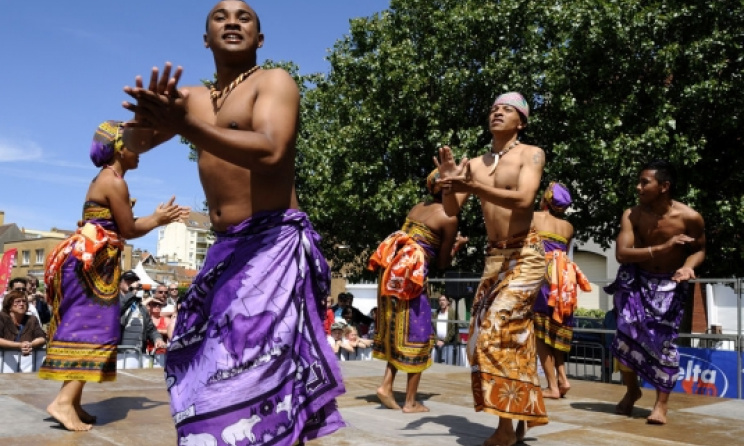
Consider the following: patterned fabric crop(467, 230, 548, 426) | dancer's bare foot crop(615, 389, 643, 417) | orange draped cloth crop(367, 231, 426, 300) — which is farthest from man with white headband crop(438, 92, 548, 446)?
dancer's bare foot crop(615, 389, 643, 417)

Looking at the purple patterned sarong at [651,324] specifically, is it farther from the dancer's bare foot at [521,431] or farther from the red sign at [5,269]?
the red sign at [5,269]

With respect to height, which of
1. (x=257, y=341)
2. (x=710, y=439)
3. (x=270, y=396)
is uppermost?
(x=257, y=341)

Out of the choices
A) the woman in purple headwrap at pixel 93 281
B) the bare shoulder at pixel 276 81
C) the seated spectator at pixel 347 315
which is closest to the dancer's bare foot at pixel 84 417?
the woman in purple headwrap at pixel 93 281

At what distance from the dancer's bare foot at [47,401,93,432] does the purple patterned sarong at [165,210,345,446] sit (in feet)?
7.08

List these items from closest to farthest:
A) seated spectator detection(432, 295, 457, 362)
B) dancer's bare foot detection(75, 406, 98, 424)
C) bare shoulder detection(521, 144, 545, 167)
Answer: bare shoulder detection(521, 144, 545, 167)
dancer's bare foot detection(75, 406, 98, 424)
seated spectator detection(432, 295, 457, 362)

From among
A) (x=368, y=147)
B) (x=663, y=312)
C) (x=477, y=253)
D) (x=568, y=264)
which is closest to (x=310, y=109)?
(x=368, y=147)

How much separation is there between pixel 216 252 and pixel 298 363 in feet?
1.68

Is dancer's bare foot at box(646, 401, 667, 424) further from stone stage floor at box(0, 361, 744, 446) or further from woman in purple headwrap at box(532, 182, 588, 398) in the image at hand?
woman in purple headwrap at box(532, 182, 588, 398)

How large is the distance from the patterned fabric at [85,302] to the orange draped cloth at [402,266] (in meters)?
2.14

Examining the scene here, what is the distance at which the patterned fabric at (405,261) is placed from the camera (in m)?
5.59

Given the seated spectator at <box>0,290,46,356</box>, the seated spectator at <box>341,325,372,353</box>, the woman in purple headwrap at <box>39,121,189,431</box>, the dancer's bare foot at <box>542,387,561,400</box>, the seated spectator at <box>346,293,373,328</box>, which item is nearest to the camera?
the woman in purple headwrap at <box>39,121,189,431</box>

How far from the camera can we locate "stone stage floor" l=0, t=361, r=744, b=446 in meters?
4.29

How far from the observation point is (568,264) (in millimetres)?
6883

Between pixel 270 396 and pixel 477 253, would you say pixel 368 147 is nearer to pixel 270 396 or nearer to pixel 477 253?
pixel 477 253
